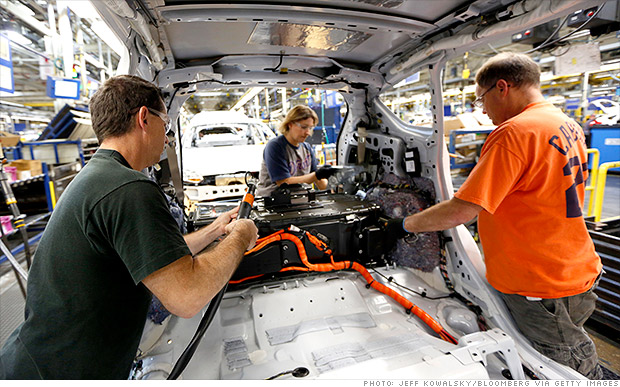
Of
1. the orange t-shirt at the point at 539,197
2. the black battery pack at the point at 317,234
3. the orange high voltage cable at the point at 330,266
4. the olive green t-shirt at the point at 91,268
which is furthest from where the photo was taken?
the black battery pack at the point at 317,234

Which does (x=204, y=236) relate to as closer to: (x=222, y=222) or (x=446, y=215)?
(x=222, y=222)

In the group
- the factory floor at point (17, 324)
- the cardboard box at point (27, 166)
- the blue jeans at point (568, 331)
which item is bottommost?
the factory floor at point (17, 324)

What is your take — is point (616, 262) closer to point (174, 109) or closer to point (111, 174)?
point (111, 174)

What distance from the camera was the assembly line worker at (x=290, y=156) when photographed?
10.7 ft

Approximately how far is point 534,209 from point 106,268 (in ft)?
6.20

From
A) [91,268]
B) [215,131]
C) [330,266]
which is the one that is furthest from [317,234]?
[215,131]

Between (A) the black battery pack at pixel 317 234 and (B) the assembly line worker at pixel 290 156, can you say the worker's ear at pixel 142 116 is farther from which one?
(B) the assembly line worker at pixel 290 156

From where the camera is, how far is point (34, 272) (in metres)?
1.11

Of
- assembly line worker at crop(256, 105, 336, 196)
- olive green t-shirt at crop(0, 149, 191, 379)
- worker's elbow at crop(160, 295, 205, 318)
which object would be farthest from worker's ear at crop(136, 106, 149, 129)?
assembly line worker at crop(256, 105, 336, 196)

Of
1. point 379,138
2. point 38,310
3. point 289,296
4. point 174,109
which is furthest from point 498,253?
point 174,109

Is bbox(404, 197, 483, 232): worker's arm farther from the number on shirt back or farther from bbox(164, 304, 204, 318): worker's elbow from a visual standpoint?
bbox(164, 304, 204, 318): worker's elbow

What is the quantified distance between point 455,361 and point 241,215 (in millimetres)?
1340

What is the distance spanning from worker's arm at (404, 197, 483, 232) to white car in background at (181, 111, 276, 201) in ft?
11.9

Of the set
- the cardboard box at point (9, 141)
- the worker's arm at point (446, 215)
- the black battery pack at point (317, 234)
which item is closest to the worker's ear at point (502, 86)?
the worker's arm at point (446, 215)
